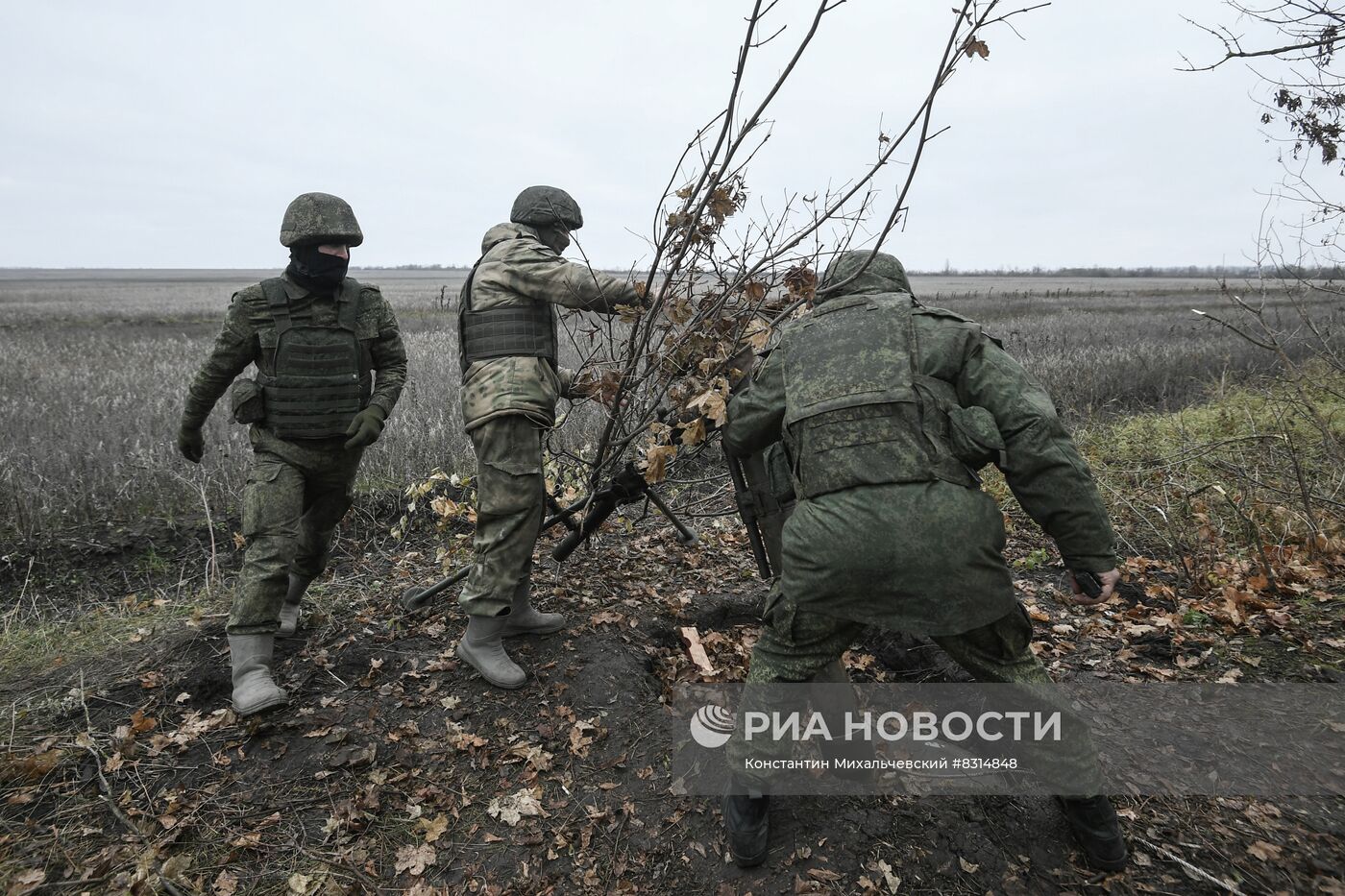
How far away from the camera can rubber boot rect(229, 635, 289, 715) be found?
3299 mm

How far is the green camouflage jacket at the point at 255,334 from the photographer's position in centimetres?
349

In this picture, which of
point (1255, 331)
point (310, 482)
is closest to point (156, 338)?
point (310, 482)

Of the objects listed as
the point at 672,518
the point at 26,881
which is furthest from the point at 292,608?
the point at 672,518

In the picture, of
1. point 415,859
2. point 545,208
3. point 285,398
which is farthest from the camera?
point 545,208

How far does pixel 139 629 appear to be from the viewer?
4398 mm

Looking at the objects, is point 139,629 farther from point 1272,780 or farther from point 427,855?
point 1272,780

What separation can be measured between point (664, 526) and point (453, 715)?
2.96 meters

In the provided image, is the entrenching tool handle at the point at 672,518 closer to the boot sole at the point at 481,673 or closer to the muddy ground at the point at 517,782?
the muddy ground at the point at 517,782

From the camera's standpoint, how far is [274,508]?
3.49 m

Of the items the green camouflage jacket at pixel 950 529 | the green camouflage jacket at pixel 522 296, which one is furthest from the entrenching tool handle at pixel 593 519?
the green camouflage jacket at pixel 950 529

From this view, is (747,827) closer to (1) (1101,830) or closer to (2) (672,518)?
(1) (1101,830)

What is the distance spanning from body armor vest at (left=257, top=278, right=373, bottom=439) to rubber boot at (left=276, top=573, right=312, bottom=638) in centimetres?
101

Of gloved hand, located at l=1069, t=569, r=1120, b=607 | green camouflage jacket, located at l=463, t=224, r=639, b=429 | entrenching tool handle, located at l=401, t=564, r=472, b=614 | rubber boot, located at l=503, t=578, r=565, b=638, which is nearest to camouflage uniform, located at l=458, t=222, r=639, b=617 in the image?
green camouflage jacket, located at l=463, t=224, r=639, b=429

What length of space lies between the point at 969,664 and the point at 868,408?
94 centimetres
